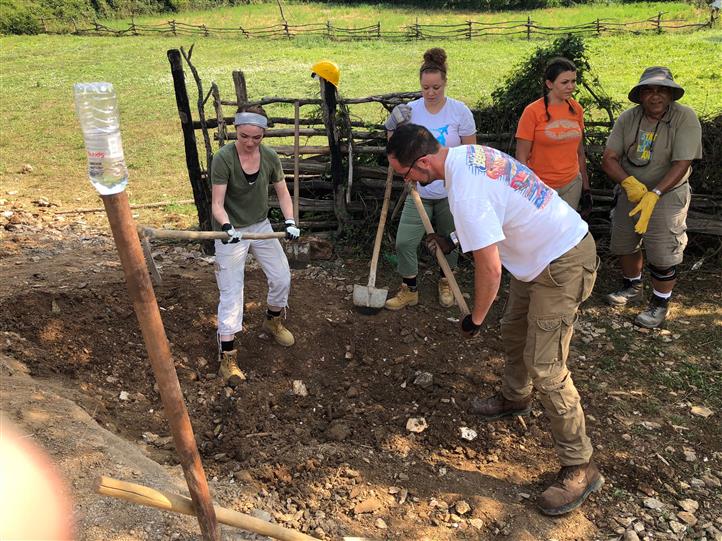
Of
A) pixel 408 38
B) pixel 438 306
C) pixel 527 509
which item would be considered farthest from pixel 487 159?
pixel 408 38

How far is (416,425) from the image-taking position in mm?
3662

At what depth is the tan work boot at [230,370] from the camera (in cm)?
396

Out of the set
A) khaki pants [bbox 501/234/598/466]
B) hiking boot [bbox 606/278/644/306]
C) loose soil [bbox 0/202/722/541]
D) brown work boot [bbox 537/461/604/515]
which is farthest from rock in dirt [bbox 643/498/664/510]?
hiking boot [bbox 606/278/644/306]

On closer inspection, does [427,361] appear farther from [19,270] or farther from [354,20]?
[354,20]

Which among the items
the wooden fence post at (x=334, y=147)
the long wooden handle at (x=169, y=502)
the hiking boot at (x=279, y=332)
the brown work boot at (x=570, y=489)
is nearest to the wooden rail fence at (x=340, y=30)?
the wooden fence post at (x=334, y=147)

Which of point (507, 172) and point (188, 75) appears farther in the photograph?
point (188, 75)

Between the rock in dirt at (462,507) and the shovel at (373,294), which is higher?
the shovel at (373,294)

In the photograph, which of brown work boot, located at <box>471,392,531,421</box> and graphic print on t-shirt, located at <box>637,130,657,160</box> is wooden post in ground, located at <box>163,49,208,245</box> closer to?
brown work boot, located at <box>471,392,531,421</box>

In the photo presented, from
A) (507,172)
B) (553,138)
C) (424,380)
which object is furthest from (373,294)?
(507,172)

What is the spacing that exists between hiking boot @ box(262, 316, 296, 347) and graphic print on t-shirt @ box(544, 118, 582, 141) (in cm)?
251

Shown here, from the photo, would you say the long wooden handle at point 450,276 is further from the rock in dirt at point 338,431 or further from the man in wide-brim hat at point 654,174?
the man in wide-brim hat at point 654,174

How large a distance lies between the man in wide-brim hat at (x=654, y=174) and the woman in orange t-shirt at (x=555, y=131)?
1.32 feet

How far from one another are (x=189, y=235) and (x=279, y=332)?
5.49ft

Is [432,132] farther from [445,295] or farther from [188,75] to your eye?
[188,75]
